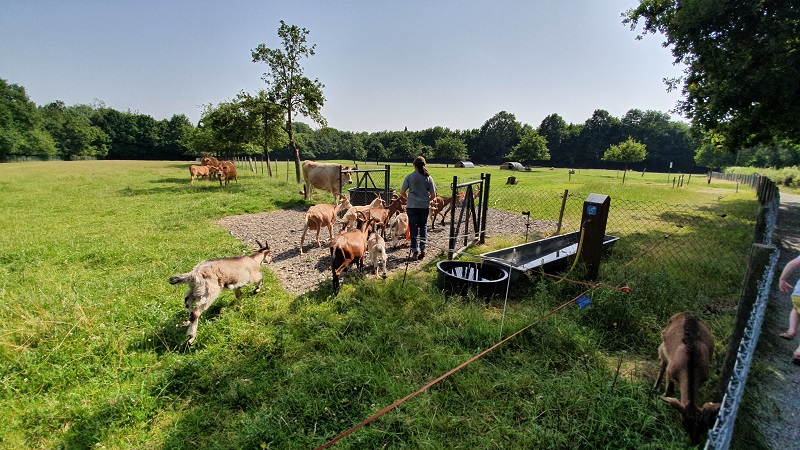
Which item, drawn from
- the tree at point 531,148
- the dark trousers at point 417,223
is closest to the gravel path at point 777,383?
the dark trousers at point 417,223

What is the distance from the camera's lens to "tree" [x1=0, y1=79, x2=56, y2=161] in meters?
57.3

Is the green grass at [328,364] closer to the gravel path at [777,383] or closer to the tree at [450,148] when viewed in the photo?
the gravel path at [777,383]

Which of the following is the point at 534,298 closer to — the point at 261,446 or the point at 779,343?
the point at 779,343

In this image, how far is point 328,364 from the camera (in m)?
3.89

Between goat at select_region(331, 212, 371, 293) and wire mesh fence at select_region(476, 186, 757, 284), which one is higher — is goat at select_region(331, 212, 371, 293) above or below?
above

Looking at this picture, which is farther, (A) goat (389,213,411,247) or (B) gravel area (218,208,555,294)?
(A) goat (389,213,411,247)

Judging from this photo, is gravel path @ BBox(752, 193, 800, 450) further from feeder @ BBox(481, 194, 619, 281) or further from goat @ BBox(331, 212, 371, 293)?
goat @ BBox(331, 212, 371, 293)

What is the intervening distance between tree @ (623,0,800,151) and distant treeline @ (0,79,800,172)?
41368 millimetres

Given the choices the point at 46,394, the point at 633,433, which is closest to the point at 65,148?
the point at 46,394

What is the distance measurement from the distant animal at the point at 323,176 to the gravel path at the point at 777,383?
44.9 ft

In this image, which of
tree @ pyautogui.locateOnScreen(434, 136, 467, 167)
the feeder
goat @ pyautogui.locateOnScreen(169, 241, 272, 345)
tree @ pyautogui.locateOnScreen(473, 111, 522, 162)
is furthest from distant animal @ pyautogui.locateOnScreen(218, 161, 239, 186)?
tree @ pyautogui.locateOnScreen(473, 111, 522, 162)

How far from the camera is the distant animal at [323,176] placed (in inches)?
620

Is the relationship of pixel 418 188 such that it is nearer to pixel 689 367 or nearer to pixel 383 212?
pixel 383 212

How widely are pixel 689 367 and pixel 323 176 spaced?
1507 cm
